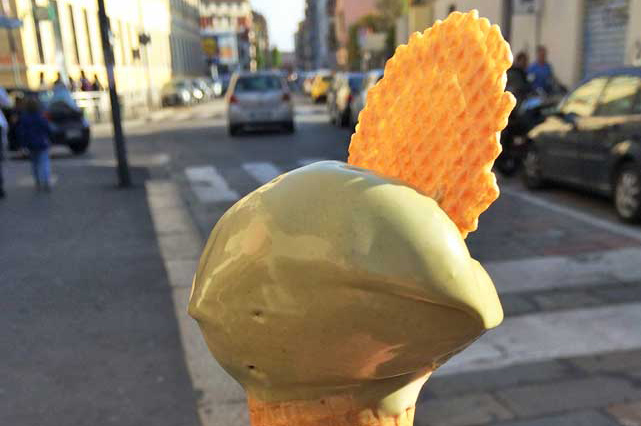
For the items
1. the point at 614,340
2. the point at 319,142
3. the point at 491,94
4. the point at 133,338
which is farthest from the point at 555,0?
the point at 491,94

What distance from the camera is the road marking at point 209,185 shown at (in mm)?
7896

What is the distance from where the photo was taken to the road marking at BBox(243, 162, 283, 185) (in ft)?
30.7

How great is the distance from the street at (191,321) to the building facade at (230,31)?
72.3 metres

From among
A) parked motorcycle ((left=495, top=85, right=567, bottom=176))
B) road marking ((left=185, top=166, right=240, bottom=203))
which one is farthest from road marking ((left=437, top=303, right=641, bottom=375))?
parked motorcycle ((left=495, top=85, right=567, bottom=176))

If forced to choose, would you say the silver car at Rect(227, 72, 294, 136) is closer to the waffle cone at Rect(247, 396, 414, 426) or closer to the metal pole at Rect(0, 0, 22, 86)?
the metal pole at Rect(0, 0, 22, 86)

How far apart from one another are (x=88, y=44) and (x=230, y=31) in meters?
70.2

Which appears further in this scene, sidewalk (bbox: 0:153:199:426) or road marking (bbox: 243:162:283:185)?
road marking (bbox: 243:162:283:185)

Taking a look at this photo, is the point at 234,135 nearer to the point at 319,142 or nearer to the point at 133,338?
the point at 319,142

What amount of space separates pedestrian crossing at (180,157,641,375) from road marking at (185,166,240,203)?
4.07 metres

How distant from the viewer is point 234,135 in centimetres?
1562

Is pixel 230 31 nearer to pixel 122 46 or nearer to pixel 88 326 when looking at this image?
pixel 122 46

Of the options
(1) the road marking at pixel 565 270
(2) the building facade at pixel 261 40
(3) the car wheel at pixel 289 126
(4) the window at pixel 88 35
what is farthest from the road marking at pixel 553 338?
(2) the building facade at pixel 261 40

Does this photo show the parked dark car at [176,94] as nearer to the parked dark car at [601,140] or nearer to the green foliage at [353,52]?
the green foliage at [353,52]

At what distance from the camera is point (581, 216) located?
6512 millimetres
